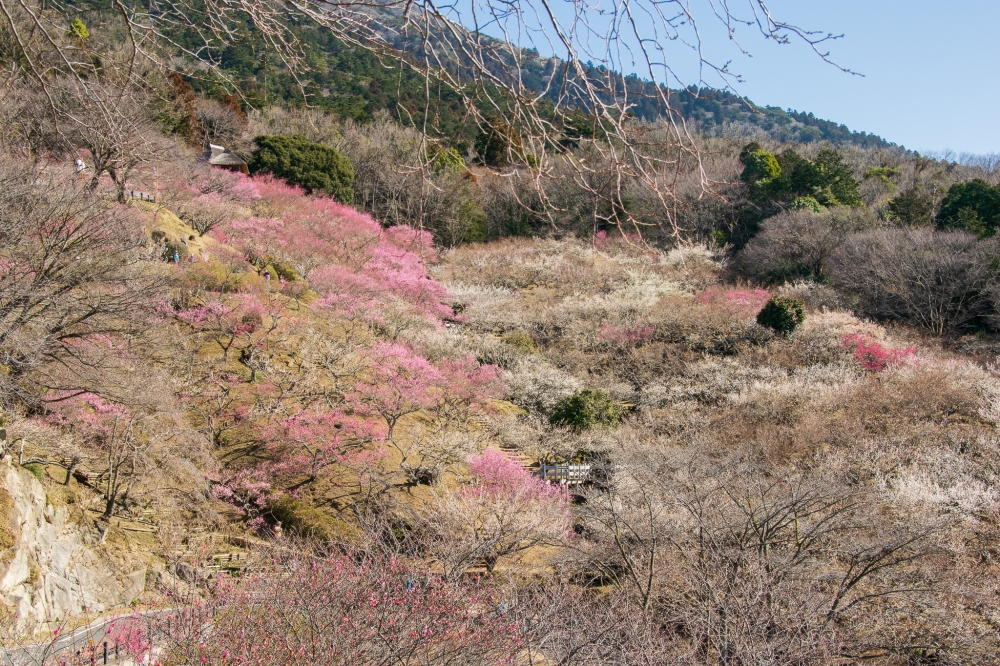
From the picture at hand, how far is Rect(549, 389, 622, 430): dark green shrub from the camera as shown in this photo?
12.2m

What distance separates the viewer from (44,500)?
20.3 ft

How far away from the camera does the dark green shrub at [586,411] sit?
12.2 metres

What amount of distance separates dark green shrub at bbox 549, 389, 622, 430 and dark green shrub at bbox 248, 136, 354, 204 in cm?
1500

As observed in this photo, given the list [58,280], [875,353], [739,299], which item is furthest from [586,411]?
[739,299]

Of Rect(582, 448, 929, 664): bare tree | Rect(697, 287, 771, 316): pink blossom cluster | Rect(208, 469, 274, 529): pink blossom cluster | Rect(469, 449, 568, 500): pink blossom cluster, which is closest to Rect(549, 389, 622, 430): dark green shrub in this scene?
Rect(469, 449, 568, 500): pink blossom cluster

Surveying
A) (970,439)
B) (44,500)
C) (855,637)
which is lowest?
(44,500)

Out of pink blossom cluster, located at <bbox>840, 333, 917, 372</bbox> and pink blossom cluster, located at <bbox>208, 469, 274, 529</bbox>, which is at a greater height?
pink blossom cluster, located at <bbox>840, 333, 917, 372</bbox>

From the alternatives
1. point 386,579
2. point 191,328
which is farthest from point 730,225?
point 386,579

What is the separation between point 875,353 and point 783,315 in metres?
2.25

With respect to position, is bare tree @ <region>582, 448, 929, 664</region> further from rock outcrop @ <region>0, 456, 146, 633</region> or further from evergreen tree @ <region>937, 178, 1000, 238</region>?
evergreen tree @ <region>937, 178, 1000, 238</region>

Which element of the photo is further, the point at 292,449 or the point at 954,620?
the point at 292,449

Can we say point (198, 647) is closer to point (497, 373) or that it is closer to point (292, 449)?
point (292, 449)

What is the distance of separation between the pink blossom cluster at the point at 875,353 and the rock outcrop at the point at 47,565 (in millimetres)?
14252

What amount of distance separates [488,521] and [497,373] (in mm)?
6405
